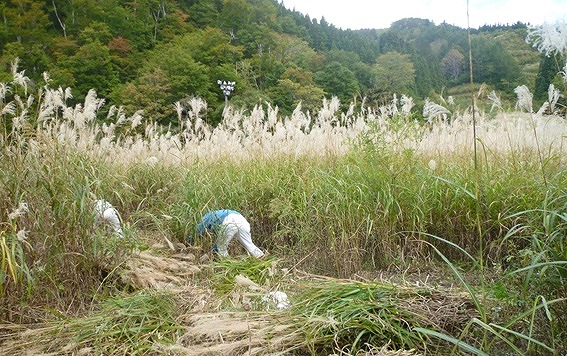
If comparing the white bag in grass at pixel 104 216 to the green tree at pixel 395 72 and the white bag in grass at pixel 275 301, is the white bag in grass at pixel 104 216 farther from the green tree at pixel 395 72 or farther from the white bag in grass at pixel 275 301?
the green tree at pixel 395 72

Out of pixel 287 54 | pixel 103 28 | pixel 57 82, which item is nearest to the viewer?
pixel 57 82

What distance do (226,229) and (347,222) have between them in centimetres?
89

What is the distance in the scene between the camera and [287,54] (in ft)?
95.9

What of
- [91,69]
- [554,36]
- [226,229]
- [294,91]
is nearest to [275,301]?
[226,229]

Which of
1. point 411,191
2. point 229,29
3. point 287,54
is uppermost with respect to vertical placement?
point 229,29

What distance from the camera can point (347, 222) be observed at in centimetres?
258

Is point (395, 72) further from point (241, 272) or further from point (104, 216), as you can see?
point (104, 216)

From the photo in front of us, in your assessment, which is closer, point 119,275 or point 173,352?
point 173,352

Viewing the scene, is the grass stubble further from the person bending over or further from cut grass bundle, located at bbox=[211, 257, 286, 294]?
the person bending over

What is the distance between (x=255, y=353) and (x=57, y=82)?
65.8 ft

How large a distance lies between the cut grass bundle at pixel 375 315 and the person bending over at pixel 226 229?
1.35 meters

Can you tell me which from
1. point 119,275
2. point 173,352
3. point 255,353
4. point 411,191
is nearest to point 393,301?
point 255,353

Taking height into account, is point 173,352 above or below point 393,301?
below

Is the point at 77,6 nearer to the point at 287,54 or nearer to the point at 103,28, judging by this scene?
the point at 103,28
